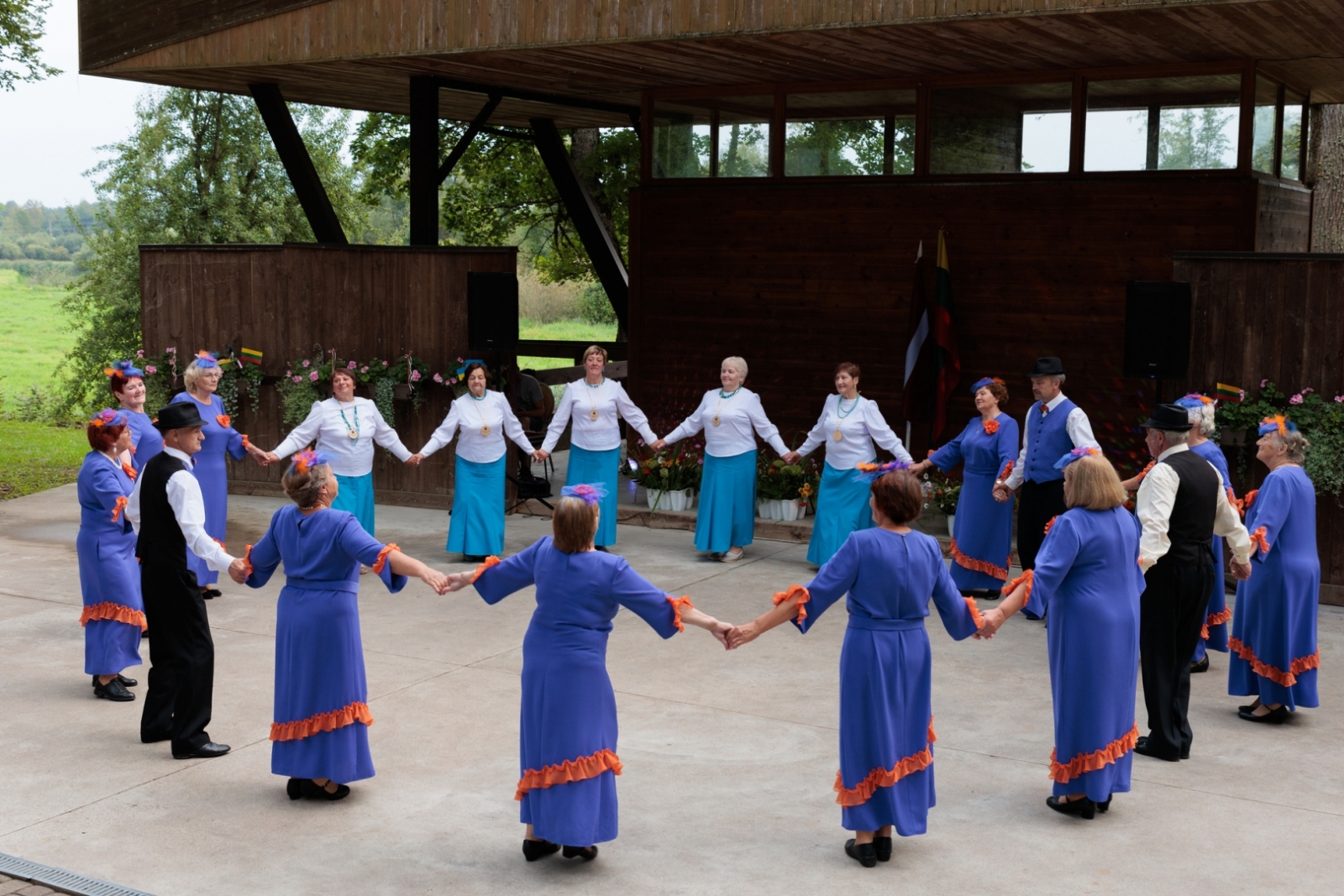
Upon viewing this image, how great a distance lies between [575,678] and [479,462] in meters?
6.11

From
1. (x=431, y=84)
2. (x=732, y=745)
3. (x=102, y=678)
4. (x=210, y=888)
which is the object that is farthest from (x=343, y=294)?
(x=210, y=888)

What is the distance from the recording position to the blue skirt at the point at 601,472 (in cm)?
1138

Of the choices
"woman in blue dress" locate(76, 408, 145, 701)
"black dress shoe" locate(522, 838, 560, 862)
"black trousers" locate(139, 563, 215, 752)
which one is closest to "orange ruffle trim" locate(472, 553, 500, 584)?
"black dress shoe" locate(522, 838, 560, 862)

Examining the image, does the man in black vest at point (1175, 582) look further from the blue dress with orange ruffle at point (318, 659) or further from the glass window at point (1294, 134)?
the glass window at point (1294, 134)

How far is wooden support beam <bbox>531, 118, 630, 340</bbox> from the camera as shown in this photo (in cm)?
1752

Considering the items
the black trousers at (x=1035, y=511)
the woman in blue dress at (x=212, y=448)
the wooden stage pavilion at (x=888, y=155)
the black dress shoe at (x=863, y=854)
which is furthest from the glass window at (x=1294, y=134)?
the black dress shoe at (x=863, y=854)

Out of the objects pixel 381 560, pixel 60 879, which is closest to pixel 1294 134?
pixel 381 560

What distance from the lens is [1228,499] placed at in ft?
22.5

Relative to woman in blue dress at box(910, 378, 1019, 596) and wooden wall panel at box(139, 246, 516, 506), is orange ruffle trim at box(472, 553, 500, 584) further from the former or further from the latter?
wooden wall panel at box(139, 246, 516, 506)

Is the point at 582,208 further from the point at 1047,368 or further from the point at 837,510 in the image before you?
the point at 1047,368

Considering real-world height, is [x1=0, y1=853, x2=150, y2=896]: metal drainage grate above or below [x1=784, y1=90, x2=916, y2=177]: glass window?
below

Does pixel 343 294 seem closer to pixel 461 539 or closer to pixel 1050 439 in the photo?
pixel 461 539

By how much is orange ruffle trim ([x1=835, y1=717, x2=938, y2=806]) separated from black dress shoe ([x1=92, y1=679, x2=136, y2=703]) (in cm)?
411

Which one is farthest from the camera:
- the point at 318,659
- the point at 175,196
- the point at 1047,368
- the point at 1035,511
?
the point at 175,196
